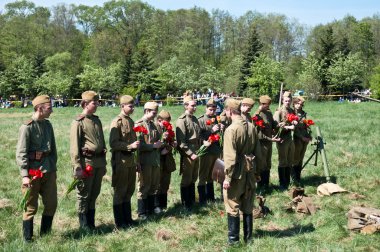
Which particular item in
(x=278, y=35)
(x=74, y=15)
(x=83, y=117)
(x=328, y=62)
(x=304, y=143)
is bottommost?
(x=304, y=143)

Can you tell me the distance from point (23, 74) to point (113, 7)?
28262 mm

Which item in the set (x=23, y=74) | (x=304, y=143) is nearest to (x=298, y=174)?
(x=304, y=143)

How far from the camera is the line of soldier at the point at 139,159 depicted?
21.9ft

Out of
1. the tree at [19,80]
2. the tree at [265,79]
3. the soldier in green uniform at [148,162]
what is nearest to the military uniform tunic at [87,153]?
the soldier in green uniform at [148,162]

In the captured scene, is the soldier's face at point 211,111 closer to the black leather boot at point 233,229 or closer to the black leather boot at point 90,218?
the black leather boot at point 233,229

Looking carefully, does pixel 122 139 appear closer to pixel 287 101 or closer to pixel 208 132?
pixel 208 132

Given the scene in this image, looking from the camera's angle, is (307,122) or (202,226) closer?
(202,226)

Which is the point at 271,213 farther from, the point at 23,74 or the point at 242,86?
the point at 23,74

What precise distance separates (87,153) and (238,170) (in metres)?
2.53

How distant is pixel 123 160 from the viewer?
757 centimetres

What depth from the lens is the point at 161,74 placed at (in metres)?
58.8

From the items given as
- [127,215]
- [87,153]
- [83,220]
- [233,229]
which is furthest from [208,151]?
[83,220]

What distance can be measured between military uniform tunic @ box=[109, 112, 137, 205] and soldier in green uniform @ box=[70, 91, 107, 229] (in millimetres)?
238

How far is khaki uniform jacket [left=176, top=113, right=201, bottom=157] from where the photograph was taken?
8.69 m
